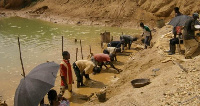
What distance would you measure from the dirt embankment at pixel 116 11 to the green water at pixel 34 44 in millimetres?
1688

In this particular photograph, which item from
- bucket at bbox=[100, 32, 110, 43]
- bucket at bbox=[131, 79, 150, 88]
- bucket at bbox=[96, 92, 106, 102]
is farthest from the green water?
bucket at bbox=[131, 79, 150, 88]

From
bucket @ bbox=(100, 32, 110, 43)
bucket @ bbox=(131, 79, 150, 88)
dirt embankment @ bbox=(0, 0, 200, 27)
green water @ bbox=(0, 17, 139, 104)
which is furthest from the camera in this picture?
dirt embankment @ bbox=(0, 0, 200, 27)

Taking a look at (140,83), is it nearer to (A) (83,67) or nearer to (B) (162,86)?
(B) (162,86)

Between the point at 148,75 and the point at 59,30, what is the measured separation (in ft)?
46.3

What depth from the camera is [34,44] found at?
15477 millimetres

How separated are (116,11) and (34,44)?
9.88 m

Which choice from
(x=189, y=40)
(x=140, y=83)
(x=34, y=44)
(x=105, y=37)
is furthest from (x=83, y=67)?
(x=34, y=44)

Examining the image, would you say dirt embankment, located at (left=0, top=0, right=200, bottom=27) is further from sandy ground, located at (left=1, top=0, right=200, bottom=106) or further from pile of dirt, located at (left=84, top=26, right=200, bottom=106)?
pile of dirt, located at (left=84, top=26, right=200, bottom=106)

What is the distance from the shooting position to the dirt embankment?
66.9 feet

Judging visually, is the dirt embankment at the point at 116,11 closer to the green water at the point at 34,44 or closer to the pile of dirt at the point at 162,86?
the green water at the point at 34,44

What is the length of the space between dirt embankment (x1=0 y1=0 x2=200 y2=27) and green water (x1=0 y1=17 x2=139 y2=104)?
1.69 meters

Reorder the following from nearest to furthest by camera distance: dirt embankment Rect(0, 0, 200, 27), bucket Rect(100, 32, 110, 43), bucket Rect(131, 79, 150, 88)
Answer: bucket Rect(131, 79, 150, 88) < bucket Rect(100, 32, 110, 43) < dirt embankment Rect(0, 0, 200, 27)

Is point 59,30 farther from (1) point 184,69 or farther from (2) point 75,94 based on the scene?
(1) point 184,69

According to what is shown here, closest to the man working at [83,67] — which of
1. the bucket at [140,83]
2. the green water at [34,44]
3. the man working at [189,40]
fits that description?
the bucket at [140,83]
